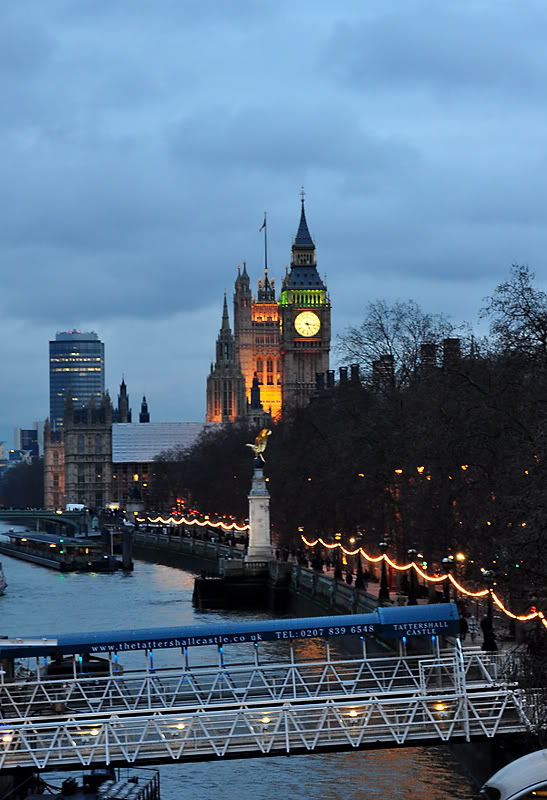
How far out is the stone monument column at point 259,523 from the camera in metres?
98.6

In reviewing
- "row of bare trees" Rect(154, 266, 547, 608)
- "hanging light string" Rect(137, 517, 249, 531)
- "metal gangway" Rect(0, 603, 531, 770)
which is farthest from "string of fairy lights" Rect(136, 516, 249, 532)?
"metal gangway" Rect(0, 603, 531, 770)

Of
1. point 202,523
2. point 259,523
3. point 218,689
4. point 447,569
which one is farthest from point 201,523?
point 218,689

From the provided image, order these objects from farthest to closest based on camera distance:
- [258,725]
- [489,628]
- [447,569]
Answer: [447,569], [489,628], [258,725]

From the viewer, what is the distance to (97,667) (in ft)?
177

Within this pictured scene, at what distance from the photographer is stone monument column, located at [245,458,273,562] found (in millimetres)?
98625

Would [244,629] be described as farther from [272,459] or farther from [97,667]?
[272,459]

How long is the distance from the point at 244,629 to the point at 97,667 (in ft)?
50.4

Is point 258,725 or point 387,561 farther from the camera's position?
point 387,561

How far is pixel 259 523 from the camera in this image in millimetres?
99625

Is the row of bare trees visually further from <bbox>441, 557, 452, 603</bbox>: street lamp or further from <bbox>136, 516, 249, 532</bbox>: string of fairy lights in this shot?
<bbox>136, 516, 249, 532</bbox>: string of fairy lights

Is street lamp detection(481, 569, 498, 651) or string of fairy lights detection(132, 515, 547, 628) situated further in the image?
string of fairy lights detection(132, 515, 547, 628)

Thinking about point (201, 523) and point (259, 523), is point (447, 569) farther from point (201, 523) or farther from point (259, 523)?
point (201, 523)

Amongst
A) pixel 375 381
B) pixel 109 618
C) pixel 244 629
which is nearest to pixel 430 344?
pixel 375 381

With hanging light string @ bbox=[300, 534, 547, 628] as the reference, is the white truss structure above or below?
below
